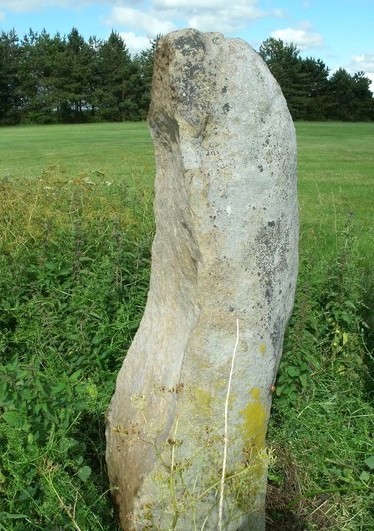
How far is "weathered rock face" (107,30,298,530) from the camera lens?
2562mm

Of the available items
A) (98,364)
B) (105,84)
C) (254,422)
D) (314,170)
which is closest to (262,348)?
(254,422)

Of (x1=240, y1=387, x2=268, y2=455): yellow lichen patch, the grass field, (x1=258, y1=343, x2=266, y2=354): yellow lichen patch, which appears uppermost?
(x1=258, y1=343, x2=266, y2=354): yellow lichen patch

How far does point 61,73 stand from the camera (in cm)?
5512

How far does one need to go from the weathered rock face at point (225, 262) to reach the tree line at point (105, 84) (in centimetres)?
4918

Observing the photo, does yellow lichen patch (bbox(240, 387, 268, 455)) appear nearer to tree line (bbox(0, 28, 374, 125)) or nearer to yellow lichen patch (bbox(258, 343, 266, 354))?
yellow lichen patch (bbox(258, 343, 266, 354))

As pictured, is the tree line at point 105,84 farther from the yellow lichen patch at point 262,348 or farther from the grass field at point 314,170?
the yellow lichen patch at point 262,348

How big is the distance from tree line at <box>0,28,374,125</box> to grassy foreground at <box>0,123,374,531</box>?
47139 millimetres

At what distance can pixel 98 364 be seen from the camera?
162 inches

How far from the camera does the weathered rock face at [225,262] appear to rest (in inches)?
101

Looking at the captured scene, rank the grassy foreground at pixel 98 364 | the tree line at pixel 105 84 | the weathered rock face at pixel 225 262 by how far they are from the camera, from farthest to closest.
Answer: the tree line at pixel 105 84
the grassy foreground at pixel 98 364
the weathered rock face at pixel 225 262

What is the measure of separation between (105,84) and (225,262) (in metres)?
53.9

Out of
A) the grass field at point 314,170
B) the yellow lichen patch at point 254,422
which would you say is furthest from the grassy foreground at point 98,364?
the grass field at point 314,170

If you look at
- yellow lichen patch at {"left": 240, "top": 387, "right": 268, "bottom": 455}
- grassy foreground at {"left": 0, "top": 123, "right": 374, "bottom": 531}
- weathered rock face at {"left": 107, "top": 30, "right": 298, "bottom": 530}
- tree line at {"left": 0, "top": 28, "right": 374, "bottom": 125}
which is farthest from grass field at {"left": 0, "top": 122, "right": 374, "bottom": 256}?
tree line at {"left": 0, "top": 28, "right": 374, "bottom": 125}

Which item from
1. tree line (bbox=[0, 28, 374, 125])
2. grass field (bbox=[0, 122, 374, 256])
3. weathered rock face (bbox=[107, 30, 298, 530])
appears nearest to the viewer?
weathered rock face (bbox=[107, 30, 298, 530])
